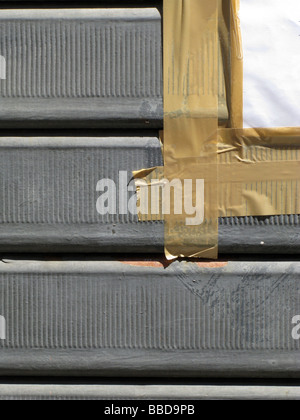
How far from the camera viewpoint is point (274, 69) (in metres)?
1.55

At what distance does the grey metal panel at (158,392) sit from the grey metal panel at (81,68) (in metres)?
1.02

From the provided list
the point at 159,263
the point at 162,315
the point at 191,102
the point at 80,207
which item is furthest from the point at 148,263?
the point at 191,102

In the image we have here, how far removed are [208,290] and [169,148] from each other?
558 mm

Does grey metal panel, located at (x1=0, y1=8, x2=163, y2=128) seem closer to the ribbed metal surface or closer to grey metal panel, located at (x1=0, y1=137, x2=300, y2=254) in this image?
grey metal panel, located at (x1=0, y1=137, x2=300, y2=254)

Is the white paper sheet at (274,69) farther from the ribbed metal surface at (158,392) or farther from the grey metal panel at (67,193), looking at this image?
the ribbed metal surface at (158,392)

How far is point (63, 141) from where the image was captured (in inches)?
62.9

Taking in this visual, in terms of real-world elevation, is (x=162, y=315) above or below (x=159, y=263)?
below

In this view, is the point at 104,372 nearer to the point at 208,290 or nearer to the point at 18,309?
the point at 18,309

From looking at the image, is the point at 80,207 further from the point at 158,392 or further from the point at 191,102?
the point at 158,392

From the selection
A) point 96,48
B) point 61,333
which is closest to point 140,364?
point 61,333

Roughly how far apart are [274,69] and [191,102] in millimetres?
330

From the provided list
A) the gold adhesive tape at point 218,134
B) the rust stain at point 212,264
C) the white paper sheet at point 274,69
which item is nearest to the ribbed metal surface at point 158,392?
the rust stain at point 212,264

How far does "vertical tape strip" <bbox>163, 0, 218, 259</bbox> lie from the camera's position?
1.54m

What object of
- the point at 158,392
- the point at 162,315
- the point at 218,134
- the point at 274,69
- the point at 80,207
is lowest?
the point at 158,392
